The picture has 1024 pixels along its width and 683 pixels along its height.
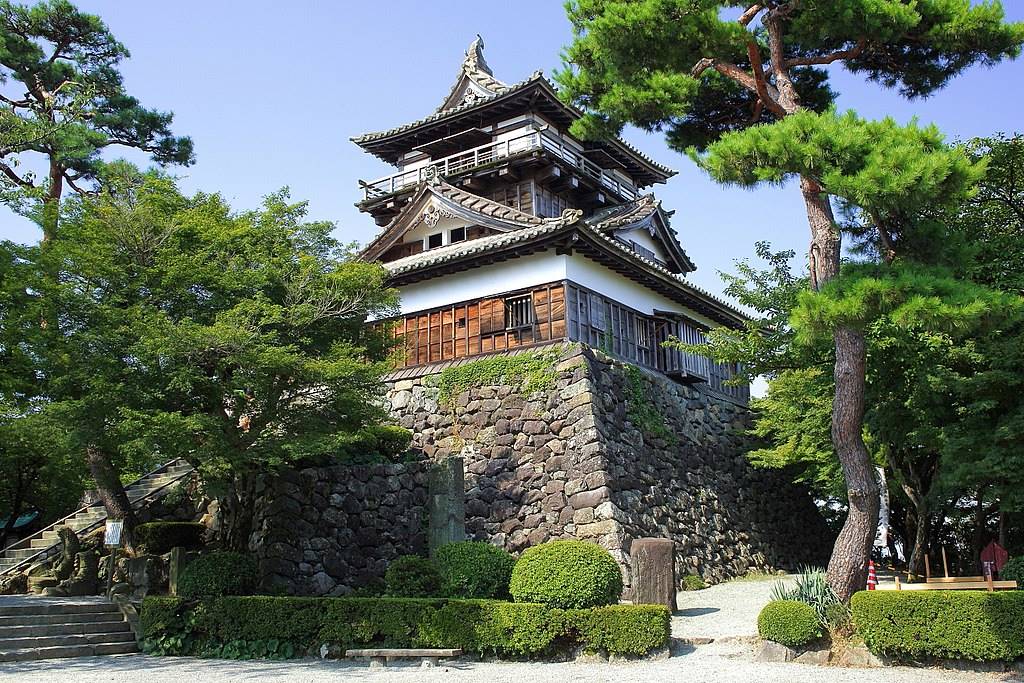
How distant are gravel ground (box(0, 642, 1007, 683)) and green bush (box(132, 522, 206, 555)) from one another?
4.34m

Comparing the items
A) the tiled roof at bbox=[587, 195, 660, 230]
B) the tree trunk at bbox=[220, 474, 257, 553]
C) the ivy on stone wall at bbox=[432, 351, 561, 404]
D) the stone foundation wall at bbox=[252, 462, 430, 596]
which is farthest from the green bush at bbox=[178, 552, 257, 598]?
the tiled roof at bbox=[587, 195, 660, 230]

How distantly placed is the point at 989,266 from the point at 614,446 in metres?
7.74

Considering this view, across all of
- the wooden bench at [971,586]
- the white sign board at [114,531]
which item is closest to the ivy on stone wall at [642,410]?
the wooden bench at [971,586]

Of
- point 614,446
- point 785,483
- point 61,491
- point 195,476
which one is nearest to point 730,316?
point 785,483

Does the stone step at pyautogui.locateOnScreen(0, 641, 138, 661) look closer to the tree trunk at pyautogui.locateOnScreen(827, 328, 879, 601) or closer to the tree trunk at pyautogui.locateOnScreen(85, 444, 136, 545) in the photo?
the tree trunk at pyautogui.locateOnScreen(85, 444, 136, 545)

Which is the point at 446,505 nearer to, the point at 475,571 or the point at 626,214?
the point at 475,571

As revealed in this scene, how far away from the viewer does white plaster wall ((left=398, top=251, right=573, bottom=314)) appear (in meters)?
19.0

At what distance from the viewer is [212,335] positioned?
1265 centimetres

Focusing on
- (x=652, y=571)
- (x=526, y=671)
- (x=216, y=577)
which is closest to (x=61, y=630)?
(x=216, y=577)

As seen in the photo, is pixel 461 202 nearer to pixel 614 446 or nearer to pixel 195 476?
pixel 614 446

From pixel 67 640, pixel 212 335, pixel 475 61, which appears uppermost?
pixel 475 61

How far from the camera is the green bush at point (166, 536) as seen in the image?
52.5ft

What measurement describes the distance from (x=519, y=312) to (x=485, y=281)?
1.24 metres

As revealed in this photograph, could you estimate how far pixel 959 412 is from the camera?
43.7 ft
